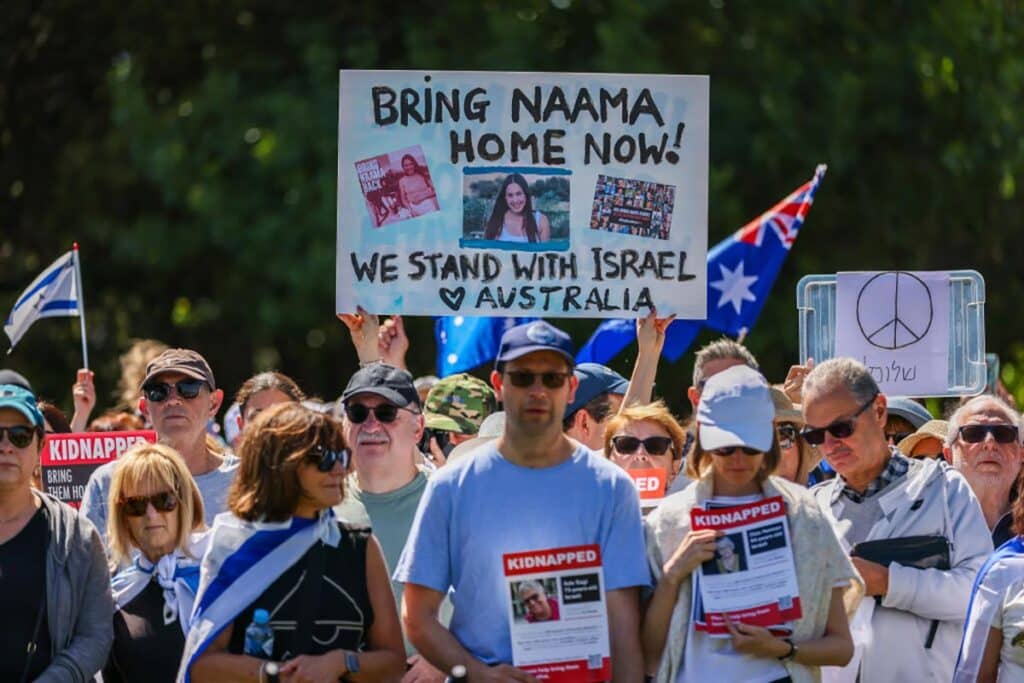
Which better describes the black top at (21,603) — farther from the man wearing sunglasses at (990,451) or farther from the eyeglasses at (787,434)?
the man wearing sunglasses at (990,451)

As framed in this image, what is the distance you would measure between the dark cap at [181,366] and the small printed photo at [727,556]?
2.39 metres

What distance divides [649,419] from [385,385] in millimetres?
1060

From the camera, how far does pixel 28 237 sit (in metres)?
19.3

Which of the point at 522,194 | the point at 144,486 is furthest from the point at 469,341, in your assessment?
the point at 144,486

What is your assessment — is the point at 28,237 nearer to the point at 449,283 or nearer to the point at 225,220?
the point at 225,220

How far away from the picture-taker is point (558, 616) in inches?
198

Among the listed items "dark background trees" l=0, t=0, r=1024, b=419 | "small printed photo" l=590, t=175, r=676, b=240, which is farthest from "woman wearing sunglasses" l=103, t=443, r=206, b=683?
"dark background trees" l=0, t=0, r=1024, b=419

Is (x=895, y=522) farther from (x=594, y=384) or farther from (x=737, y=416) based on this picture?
(x=594, y=384)

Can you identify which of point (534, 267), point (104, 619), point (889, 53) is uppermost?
point (889, 53)

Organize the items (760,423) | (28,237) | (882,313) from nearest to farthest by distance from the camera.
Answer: (760,423)
(882,313)
(28,237)

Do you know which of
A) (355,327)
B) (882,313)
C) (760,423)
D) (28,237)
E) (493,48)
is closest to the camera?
(760,423)

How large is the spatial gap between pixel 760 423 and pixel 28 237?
15.3 metres

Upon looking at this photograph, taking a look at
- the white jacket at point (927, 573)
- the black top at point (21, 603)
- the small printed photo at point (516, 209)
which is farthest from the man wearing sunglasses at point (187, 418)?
the white jacket at point (927, 573)

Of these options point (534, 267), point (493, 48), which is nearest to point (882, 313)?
point (534, 267)
